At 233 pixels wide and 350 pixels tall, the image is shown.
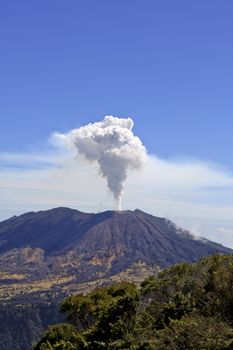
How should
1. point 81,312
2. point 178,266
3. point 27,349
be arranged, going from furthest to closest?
1. point 27,349
2. point 81,312
3. point 178,266

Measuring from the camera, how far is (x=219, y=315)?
35406mm

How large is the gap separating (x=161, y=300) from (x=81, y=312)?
39.8 ft

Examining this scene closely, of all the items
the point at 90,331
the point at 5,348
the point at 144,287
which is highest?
the point at 144,287

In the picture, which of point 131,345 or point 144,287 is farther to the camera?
point 144,287

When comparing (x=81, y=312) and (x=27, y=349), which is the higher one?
(x=81, y=312)

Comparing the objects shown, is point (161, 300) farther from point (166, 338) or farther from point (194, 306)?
point (166, 338)

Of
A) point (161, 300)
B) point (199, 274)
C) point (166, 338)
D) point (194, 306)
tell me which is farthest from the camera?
point (161, 300)

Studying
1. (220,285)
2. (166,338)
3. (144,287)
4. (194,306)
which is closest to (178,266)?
(144,287)

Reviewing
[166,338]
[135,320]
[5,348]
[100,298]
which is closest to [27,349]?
[5,348]

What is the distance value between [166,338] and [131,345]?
6544mm

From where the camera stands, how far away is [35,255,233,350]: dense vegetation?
1155 inches

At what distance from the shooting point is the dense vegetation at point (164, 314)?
29.3 meters

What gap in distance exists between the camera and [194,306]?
42.1 meters

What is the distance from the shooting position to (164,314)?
1747 inches
